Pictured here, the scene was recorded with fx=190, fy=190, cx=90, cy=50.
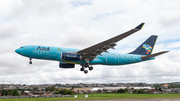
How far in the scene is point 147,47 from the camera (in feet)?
146

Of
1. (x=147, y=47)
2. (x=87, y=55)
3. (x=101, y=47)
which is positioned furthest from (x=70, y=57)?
(x=147, y=47)

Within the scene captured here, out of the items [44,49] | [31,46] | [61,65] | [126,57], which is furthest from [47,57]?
[126,57]

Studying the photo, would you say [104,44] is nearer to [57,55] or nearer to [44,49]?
[57,55]

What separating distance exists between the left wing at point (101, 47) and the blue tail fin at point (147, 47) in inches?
471

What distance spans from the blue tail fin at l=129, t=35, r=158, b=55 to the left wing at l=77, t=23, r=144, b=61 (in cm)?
1196

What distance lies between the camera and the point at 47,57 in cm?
3472

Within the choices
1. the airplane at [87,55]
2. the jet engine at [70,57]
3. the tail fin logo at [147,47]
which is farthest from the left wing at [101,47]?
the tail fin logo at [147,47]

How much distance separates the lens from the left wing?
27427mm

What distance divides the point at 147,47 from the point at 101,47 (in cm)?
1568

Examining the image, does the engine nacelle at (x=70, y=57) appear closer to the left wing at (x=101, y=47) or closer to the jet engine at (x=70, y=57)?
the jet engine at (x=70, y=57)

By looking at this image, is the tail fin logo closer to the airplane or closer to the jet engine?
the airplane

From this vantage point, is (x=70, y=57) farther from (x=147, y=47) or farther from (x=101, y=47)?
(x=147, y=47)

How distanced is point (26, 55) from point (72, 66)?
33.4 feet

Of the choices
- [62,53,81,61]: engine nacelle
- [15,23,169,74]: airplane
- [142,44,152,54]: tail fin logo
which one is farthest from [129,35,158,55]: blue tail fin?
[62,53,81,61]: engine nacelle
